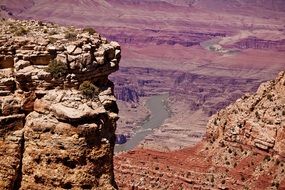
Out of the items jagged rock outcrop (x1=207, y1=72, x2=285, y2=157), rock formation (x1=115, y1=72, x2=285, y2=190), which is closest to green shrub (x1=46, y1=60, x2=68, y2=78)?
rock formation (x1=115, y1=72, x2=285, y2=190)

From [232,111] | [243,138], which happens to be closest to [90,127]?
[243,138]

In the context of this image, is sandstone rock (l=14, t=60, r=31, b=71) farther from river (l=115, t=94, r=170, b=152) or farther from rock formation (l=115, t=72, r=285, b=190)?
river (l=115, t=94, r=170, b=152)

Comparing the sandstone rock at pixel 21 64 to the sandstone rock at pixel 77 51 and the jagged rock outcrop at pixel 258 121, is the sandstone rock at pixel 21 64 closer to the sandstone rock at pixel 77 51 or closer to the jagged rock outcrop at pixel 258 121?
the sandstone rock at pixel 77 51

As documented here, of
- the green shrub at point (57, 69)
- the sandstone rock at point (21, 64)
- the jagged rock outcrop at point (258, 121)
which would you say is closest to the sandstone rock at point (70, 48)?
the green shrub at point (57, 69)

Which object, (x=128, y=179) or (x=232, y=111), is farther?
(x=232, y=111)

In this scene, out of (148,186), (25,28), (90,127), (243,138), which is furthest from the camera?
(243,138)

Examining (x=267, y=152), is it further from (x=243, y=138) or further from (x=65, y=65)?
(x=65, y=65)

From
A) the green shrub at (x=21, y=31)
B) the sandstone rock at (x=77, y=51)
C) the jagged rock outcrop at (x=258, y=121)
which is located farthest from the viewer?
the jagged rock outcrop at (x=258, y=121)

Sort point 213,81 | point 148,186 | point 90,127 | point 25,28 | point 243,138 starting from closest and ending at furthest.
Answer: point 90,127
point 25,28
point 148,186
point 243,138
point 213,81
